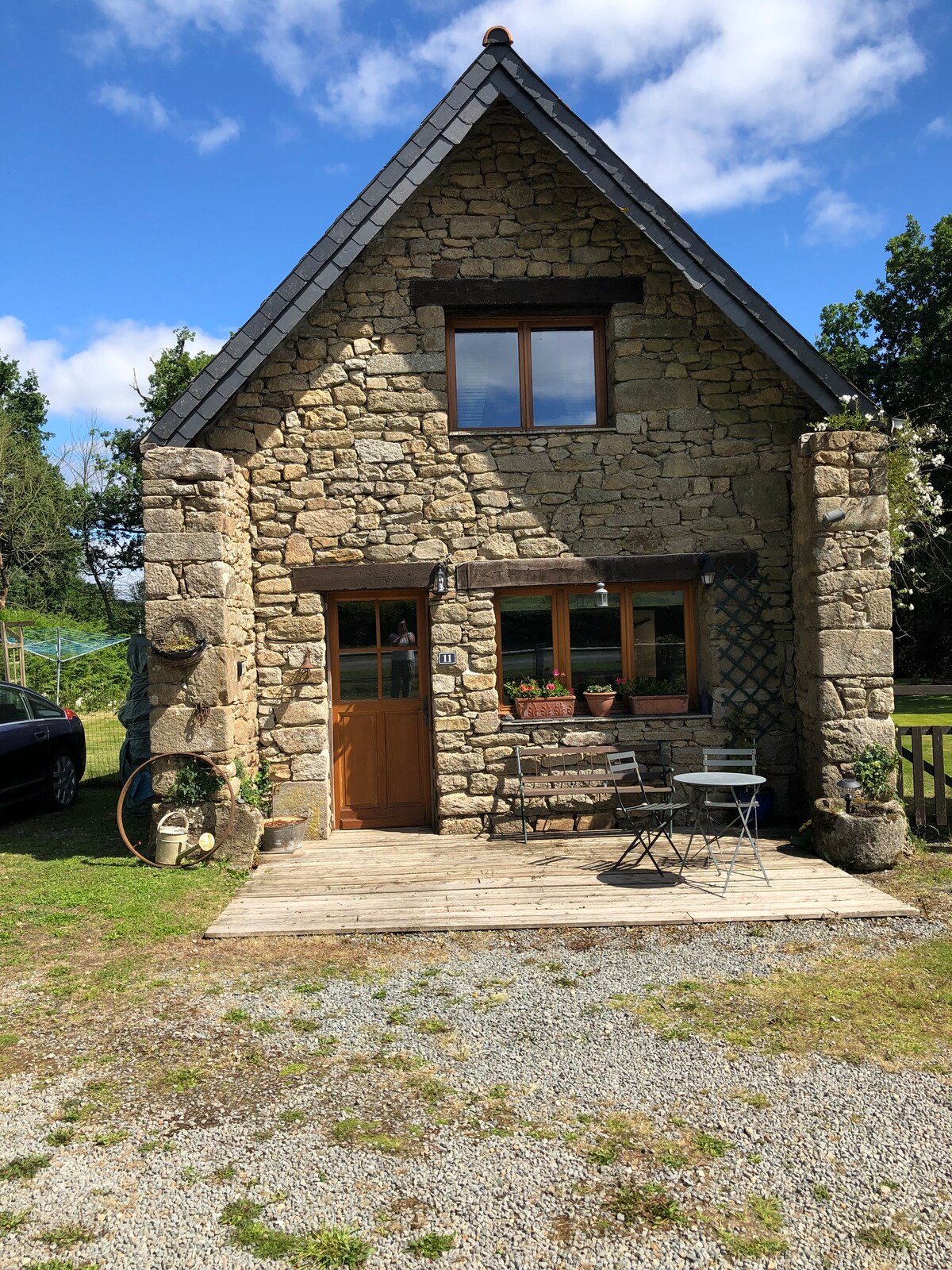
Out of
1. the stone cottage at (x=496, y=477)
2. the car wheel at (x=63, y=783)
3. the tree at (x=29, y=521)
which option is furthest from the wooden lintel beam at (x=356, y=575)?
the tree at (x=29, y=521)

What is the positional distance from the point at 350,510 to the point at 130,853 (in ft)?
12.2

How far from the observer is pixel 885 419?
775 centimetres

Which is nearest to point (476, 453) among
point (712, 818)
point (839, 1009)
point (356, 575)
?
point (356, 575)

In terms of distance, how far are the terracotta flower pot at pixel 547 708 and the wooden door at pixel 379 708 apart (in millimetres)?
987

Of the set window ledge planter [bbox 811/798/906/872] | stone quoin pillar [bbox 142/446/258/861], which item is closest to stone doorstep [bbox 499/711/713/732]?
window ledge planter [bbox 811/798/906/872]

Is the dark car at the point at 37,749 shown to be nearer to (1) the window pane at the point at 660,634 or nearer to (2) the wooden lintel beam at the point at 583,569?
(2) the wooden lintel beam at the point at 583,569

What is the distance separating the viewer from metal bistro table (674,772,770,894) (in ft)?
21.7

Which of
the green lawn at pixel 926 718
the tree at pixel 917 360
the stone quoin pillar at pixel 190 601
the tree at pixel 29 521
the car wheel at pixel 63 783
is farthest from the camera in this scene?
the tree at pixel 29 521

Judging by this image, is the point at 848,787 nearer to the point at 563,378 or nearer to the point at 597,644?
the point at 597,644

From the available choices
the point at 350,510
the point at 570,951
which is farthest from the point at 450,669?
the point at 570,951

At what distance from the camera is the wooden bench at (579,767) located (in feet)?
26.5

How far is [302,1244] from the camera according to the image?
2832 millimetres

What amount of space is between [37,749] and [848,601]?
340 inches

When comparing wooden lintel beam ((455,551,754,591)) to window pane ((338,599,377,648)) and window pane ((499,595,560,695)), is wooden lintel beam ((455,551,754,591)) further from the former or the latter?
window pane ((338,599,377,648))
